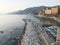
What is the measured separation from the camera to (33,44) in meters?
Answer: 22.0

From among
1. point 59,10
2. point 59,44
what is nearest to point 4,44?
point 59,44

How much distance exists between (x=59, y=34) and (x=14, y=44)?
51.4ft

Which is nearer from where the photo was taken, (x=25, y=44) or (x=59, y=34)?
(x=59, y=34)

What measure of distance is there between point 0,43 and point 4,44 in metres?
1.35

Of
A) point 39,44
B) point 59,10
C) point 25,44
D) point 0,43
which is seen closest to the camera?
point 39,44

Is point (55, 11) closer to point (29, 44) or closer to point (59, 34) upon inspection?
point (29, 44)

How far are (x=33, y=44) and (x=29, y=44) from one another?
1.99 feet

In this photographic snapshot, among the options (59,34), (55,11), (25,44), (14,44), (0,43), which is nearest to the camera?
(59,34)

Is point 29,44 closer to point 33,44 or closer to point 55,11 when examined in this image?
point 33,44

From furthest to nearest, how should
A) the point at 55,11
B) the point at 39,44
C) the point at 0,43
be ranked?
the point at 55,11 < the point at 0,43 < the point at 39,44

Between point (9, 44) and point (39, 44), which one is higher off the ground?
point (39, 44)

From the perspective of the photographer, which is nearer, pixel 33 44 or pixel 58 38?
pixel 58 38

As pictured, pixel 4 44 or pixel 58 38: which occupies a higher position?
pixel 58 38

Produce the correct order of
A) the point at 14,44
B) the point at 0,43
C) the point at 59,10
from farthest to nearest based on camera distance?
the point at 59,10, the point at 0,43, the point at 14,44
